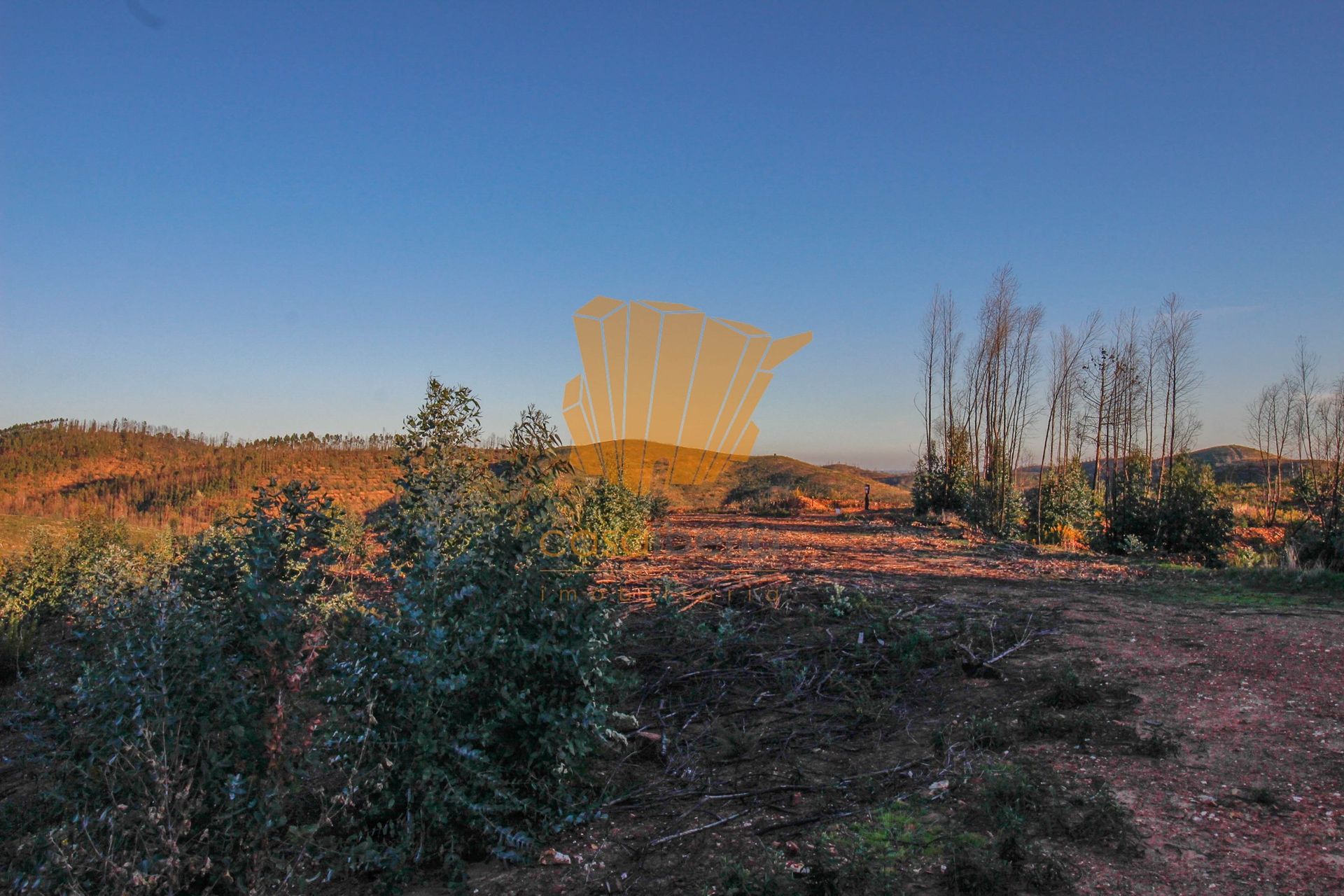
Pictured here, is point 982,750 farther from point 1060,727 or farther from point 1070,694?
point 1070,694

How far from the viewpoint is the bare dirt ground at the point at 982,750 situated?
2648 millimetres

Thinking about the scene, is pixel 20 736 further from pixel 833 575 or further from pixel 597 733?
pixel 833 575

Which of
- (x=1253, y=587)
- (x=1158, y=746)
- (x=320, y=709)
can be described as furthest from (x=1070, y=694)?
(x=1253, y=587)

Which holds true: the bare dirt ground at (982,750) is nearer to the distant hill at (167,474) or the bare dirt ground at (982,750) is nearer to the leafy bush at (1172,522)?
the leafy bush at (1172,522)

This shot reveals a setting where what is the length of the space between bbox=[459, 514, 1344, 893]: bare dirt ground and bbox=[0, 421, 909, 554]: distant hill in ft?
51.5

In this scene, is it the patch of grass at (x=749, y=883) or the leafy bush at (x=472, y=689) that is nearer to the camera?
the patch of grass at (x=749, y=883)

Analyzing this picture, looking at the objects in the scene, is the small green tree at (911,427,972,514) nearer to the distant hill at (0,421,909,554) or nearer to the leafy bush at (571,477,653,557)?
the distant hill at (0,421,909,554)

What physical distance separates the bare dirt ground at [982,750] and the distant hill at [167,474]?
15.7 meters

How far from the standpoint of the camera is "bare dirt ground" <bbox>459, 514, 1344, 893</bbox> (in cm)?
265

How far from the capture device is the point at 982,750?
3.57m

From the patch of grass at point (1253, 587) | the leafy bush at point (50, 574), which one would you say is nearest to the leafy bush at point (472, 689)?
the leafy bush at point (50, 574)

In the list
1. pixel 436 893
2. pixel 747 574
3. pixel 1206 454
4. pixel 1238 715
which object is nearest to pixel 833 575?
pixel 747 574

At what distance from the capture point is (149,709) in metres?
2.54

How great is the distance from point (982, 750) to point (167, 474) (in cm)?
3078
